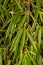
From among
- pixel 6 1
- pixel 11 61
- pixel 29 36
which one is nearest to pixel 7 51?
pixel 11 61

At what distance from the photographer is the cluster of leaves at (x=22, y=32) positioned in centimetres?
173

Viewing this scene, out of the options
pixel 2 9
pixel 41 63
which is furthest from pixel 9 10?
pixel 41 63

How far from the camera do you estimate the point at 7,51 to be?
1.83 m

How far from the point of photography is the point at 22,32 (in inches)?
68.0

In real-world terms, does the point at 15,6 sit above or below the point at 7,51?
above

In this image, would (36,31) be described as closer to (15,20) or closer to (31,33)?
(31,33)

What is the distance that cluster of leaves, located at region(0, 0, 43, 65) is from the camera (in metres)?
1.73

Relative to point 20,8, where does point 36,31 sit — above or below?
below

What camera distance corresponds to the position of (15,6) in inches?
71.4

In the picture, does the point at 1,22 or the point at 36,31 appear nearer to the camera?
the point at 36,31

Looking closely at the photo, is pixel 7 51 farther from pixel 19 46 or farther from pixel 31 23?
pixel 31 23

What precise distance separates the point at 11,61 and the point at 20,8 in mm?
387

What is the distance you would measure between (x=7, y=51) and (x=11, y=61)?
8 cm

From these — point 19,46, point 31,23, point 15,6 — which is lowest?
point 19,46
